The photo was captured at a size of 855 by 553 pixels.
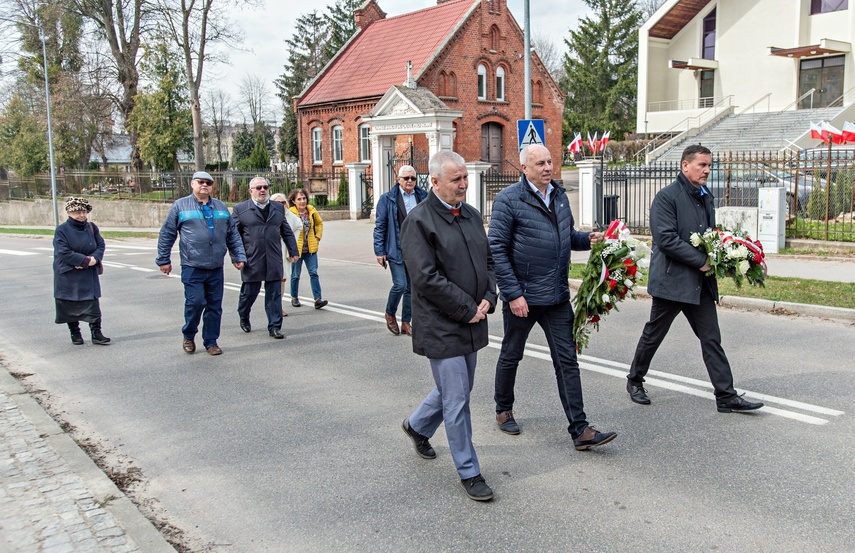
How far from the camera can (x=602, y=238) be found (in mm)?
5281

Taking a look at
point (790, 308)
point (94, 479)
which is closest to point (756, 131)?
point (790, 308)

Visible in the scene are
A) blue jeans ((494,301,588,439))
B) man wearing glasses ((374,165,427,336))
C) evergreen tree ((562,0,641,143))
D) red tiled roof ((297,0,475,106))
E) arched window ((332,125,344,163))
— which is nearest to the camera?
blue jeans ((494,301,588,439))

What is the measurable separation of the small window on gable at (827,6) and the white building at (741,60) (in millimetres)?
18

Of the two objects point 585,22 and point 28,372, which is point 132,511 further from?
point 585,22

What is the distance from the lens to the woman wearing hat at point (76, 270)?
852 cm

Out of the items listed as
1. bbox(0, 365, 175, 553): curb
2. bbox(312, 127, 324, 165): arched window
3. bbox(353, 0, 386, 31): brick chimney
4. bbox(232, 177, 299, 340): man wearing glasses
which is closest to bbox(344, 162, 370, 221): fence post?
bbox(312, 127, 324, 165): arched window

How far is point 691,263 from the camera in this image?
A: 5559 millimetres

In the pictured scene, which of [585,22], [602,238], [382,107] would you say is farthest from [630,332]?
[585,22]

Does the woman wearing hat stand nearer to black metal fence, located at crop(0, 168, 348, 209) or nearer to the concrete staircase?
black metal fence, located at crop(0, 168, 348, 209)

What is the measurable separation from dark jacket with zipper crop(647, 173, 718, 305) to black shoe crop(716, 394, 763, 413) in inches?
31.3

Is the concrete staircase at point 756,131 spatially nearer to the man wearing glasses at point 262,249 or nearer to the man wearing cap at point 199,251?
the man wearing glasses at point 262,249

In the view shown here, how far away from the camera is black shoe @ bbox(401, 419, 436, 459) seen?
16.2 ft

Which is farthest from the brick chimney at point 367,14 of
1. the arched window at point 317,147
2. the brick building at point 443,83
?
the arched window at point 317,147

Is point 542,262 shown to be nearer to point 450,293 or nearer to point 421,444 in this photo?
point 450,293
